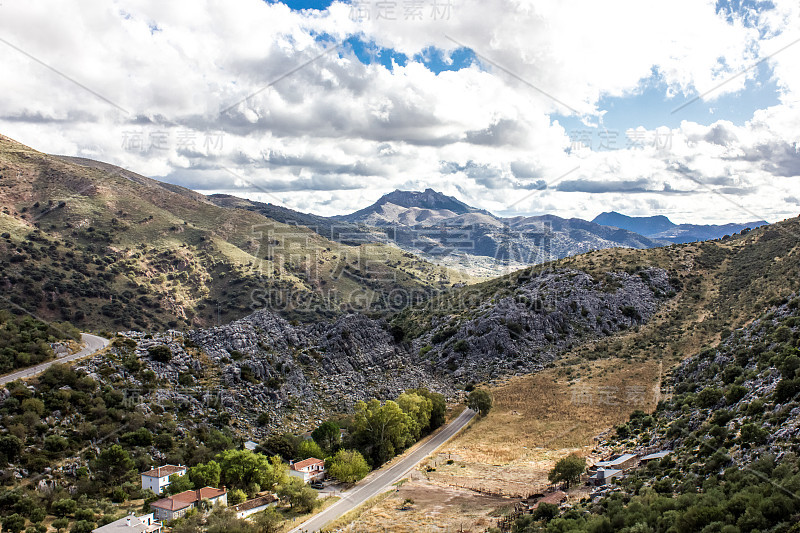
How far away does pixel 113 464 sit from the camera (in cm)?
5166

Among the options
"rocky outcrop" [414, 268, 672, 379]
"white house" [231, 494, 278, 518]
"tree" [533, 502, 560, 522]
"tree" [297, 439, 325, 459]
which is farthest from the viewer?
"rocky outcrop" [414, 268, 672, 379]

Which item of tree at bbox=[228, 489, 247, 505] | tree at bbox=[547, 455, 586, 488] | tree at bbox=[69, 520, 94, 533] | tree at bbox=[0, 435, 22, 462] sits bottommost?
tree at bbox=[228, 489, 247, 505]

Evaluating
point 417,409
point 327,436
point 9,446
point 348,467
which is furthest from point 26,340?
point 417,409

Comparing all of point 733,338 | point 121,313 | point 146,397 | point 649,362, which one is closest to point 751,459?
point 733,338

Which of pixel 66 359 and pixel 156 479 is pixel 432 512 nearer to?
pixel 156 479

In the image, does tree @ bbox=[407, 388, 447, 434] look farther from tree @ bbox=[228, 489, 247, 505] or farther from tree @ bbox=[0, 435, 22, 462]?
tree @ bbox=[0, 435, 22, 462]

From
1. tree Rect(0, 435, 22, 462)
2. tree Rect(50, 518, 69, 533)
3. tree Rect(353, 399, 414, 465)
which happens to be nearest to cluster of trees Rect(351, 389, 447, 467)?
tree Rect(353, 399, 414, 465)

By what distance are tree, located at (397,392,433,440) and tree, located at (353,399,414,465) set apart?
393 centimetres

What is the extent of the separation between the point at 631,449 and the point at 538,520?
1787 cm

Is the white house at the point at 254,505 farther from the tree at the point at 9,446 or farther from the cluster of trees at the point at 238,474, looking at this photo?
the tree at the point at 9,446

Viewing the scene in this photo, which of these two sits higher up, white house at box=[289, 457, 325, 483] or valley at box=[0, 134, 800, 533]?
valley at box=[0, 134, 800, 533]

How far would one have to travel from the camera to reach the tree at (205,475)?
51406 millimetres

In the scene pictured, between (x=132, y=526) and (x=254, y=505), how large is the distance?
12.7m

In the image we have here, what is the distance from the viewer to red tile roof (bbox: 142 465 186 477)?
50.9m
